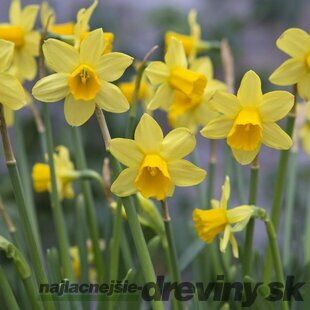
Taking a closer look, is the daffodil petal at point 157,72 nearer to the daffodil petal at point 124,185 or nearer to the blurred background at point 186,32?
the daffodil petal at point 124,185

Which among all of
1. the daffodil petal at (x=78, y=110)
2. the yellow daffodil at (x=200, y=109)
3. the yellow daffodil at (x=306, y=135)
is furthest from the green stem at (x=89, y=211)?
the yellow daffodil at (x=306, y=135)

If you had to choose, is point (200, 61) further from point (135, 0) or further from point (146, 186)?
point (135, 0)

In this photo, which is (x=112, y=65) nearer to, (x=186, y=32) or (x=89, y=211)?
(x=89, y=211)

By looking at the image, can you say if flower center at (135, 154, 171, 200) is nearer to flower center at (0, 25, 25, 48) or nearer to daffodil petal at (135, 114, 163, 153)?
daffodil petal at (135, 114, 163, 153)

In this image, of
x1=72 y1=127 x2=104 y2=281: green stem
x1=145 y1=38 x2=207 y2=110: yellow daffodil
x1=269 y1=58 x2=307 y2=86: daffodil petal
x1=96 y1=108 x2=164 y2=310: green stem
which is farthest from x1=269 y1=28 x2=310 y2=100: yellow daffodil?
x1=72 y1=127 x2=104 y2=281: green stem

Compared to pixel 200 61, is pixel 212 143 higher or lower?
lower

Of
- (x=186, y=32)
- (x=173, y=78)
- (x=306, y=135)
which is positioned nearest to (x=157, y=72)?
(x=173, y=78)

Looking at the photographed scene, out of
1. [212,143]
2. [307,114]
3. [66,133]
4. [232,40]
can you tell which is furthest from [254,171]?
[232,40]
